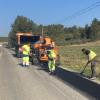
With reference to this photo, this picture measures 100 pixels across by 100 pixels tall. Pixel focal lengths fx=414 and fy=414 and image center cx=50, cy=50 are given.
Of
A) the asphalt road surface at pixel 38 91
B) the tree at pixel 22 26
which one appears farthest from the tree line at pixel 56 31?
the asphalt road surface at pixel 38 91

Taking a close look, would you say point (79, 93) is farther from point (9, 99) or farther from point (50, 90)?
point (9, 99)

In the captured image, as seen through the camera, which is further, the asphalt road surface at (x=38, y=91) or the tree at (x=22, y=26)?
the tree at (x=22, y=26)

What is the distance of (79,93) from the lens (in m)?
14.8

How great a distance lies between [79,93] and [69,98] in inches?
54.9

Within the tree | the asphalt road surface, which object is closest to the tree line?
the tree

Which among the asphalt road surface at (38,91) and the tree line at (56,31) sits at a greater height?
the tree line at (56,31)

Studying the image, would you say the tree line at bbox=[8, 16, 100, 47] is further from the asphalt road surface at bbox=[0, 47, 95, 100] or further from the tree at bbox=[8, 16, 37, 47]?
the asphalt road surface at bbox=[0, 47, 95, 100]

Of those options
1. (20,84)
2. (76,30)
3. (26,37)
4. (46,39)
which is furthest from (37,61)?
(76,30)

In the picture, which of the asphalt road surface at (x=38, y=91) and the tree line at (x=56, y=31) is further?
the tree line at (x=56, y=31)

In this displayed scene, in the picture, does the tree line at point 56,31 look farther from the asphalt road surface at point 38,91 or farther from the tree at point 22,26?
the asphalt road surface at point 38,91

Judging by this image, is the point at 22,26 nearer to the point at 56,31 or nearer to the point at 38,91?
the point at 56,31

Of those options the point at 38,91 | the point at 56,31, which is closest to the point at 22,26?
the point at 56,31

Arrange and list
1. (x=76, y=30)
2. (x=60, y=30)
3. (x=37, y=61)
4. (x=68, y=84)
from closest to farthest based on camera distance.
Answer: (x=68, y=84)
(x=37, y=61)
(x=60, y=30)
(x=76, y=30)

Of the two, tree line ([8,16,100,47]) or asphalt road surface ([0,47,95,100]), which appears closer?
asphalt road surface ([0,47,95,100])
